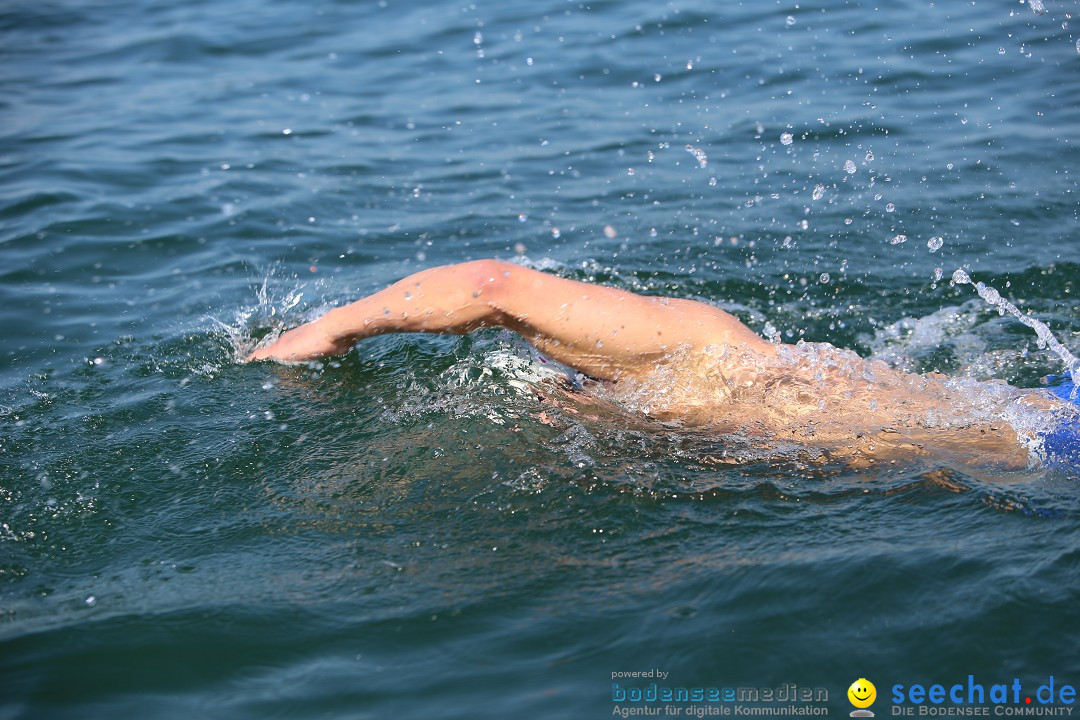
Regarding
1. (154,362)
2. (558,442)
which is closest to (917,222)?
(558,442)

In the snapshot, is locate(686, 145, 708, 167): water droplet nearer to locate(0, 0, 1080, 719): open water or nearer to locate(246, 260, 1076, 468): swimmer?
locate(0, 0, 1080, 719): open water

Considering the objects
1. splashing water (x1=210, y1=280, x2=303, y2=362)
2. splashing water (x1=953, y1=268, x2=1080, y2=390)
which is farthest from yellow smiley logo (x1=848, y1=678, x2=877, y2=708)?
splashing water (x1=210, y1=280, x2=303, y2=362)

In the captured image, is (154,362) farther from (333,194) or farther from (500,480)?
(333,194)

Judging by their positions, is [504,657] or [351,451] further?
[351,451]

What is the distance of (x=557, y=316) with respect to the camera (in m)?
3.55

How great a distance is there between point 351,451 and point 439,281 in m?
0.76

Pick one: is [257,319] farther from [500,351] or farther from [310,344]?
[500,351]

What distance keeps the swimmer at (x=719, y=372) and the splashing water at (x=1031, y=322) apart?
15.0 inches

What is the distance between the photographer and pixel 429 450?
3.81m

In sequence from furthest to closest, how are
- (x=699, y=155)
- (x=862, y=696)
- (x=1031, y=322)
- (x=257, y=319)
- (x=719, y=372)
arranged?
(x=699, y=155) < (x=257, y=319) < (x=1031, y=322) < (x=719, y=372) < (x=862, y=696)

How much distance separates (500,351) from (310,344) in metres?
0.84

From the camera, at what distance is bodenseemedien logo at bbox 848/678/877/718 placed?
8.59 feet

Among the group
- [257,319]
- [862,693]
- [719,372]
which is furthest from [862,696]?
[257,319]

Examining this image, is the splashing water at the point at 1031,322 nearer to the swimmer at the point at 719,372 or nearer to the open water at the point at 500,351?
the open water at the point at 500,351
